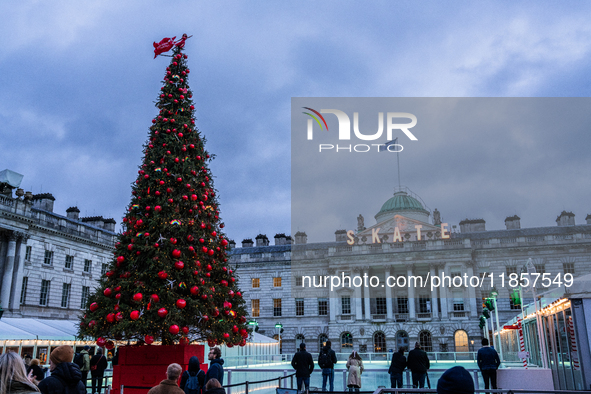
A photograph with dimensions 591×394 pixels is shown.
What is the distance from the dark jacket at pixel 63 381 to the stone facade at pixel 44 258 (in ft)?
85.9

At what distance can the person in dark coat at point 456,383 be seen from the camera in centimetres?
386

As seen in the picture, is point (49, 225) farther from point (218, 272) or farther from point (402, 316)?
point (402, 316)

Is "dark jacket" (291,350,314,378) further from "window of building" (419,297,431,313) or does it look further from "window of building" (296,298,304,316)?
"window of building" (296,298,304,316)

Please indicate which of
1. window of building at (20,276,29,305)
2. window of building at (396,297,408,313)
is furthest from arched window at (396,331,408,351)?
window of building at (20,276,29,305)

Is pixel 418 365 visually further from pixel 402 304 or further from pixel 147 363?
pixel 402 304

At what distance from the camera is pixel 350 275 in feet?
181

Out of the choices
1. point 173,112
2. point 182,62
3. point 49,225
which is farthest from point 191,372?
point 49,225

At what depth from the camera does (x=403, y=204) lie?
2469 inches

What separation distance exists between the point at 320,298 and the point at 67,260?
28271 mm

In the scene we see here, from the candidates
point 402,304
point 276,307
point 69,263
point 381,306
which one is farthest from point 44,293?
point 402,304

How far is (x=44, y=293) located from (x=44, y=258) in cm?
248

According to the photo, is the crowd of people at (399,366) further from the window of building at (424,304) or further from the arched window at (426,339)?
the window of building at (424,304)

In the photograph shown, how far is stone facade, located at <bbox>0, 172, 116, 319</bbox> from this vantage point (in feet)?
103

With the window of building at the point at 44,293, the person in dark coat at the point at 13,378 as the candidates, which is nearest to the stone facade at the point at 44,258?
the window of building at the point at 44,293
